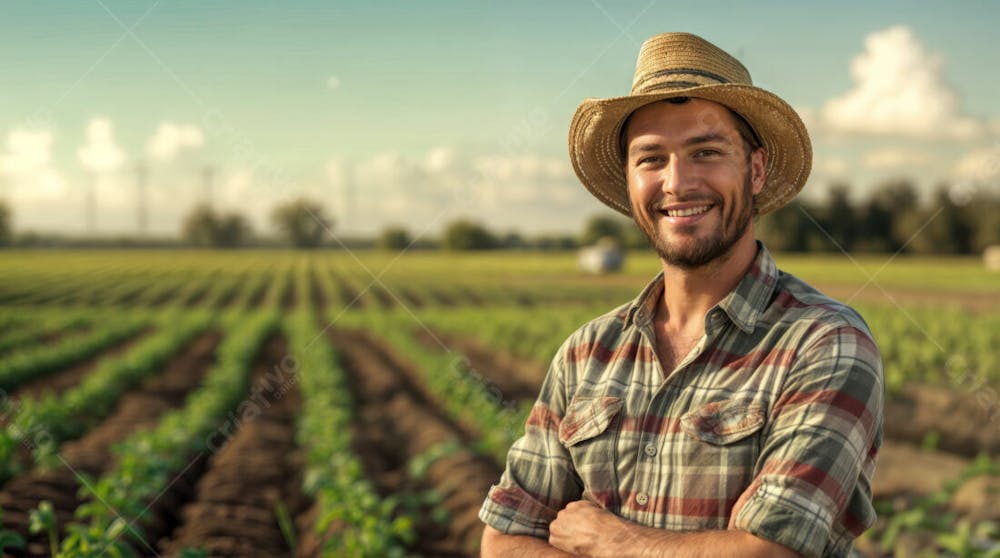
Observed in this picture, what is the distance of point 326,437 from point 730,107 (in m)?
5.62

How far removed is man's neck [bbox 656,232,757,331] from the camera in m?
2.10

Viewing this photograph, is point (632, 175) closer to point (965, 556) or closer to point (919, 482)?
point (965, 556)

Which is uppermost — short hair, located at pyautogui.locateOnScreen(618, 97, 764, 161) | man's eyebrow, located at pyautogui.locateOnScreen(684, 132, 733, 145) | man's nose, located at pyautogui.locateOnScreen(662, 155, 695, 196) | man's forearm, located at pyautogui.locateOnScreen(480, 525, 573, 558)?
short hair, located at pyautogui.locateOnScreen(618, 97, 764, 161)

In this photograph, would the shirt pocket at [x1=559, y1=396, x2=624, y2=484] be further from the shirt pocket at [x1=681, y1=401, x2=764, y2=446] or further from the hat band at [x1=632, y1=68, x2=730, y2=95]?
the hat band at [x1=632, y1=68, x2=730, y2=95]

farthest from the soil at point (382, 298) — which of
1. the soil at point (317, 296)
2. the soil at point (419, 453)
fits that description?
the soil at point (419, 453)

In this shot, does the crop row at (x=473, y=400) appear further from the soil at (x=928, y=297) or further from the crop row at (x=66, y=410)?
the soil at (x=928, y=297)

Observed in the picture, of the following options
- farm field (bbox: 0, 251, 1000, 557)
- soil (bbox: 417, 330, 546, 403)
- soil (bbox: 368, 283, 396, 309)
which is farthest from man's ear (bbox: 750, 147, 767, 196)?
soil (bbox: 368, 283, 396, 309)

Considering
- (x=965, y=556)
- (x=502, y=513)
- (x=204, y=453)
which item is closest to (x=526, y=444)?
(x=502, y=513)

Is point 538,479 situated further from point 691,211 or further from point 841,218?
point 841,218

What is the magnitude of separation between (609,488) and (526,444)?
0.27 m

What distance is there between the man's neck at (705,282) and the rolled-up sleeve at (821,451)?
0.32 metres

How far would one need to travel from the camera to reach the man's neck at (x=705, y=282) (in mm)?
2104

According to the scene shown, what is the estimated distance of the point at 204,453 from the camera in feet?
26.1

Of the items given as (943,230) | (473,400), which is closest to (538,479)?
(473,400)
